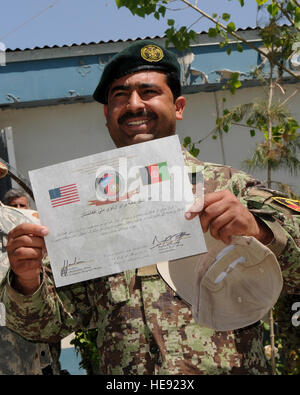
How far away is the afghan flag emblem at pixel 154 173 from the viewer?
1527mm

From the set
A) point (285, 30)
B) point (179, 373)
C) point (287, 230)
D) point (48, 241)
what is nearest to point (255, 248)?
point (287, 230)

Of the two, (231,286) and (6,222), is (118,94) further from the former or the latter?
(6,222)

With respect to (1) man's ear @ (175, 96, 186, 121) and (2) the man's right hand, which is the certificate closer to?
(2) the man's right hand

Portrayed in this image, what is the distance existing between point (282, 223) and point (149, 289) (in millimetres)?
495

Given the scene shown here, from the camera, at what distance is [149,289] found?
1.76 meters

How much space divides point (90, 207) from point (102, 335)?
50 centimetres

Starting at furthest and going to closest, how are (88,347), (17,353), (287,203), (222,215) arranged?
(88,347) → (17,353) → (287,203) → (222,215)

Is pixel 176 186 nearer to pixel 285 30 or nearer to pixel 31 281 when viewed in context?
pixel 31 281

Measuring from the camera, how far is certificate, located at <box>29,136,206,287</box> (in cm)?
151

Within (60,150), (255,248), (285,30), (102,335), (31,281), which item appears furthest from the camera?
(60,150)

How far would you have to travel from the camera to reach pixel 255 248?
4.96ft
